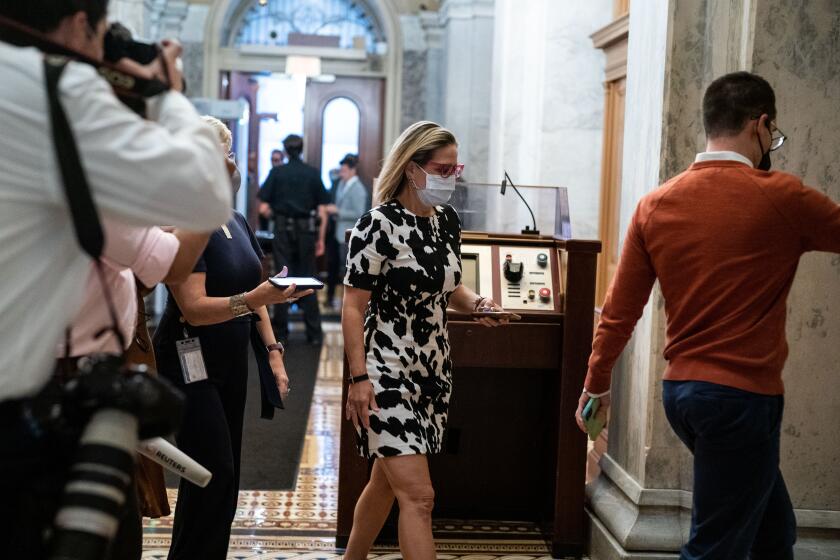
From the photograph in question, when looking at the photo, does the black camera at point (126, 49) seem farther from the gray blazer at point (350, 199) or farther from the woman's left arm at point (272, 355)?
the gray blazer at point (350, 199)

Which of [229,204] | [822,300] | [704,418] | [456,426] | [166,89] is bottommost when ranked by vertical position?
[456,426]

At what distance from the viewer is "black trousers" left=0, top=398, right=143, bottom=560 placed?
6.10ft

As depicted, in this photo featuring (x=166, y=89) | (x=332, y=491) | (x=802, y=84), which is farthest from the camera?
(x=332, y=491)

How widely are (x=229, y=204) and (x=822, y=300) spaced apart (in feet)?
9.22

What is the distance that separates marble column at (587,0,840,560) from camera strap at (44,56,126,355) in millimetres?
2813

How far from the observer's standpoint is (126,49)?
6.46 feet

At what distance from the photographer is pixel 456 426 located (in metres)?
5.08

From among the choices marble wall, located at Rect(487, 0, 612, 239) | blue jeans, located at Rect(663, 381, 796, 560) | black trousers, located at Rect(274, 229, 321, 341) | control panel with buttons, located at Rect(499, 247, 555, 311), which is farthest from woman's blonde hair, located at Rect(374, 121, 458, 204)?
black trousers, located at Rect(274, 229, 321, 341)

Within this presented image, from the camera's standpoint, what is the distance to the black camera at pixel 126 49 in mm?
1953

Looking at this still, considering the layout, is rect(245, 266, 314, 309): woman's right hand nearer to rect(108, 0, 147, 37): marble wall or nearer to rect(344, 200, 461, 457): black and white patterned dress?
rect(344, 200, 461, 457): black and white patterned dress

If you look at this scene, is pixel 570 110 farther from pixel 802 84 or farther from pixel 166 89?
pixel 166 89

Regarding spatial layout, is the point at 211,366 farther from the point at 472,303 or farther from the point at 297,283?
the point at 472,303

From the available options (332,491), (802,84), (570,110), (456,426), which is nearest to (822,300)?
(802,84)

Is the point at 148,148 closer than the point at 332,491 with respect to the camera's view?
Yes
